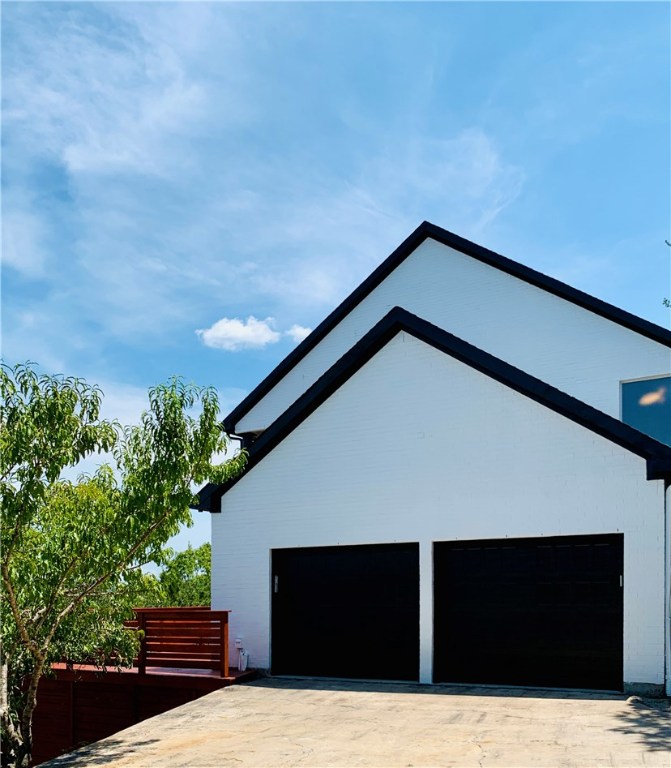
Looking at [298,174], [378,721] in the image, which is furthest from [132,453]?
[298,174]

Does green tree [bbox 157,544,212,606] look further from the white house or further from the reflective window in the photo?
the reflective window

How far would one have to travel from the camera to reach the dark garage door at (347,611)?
14617 millimetres

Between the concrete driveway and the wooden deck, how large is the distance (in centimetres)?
138

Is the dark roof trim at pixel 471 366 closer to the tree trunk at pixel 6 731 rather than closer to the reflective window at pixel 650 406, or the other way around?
the reflective window at pixel 650 406

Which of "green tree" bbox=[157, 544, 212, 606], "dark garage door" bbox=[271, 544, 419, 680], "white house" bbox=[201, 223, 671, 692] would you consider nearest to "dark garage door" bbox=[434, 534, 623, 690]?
"white house" bbox=[201, 223, 671, 692]

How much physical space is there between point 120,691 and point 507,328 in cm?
1068

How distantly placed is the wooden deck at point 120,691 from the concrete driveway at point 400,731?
4.52ft

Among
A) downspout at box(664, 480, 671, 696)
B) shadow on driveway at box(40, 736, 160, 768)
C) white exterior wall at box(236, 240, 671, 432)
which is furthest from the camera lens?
white exterior wall at box(236, 240, 671, 432)

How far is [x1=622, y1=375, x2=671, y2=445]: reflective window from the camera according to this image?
16672 mm

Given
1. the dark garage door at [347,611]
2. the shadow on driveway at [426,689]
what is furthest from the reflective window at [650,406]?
the shadow on driveway at [426,689]

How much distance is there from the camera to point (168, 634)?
15.6 meters

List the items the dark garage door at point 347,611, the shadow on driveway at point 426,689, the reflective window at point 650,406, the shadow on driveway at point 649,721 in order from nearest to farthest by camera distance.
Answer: the shadow on driveway at point 649,721
the shadow on driveway at point 426,689
the dark garage door at point 347,611
the reflective window at point 650,406

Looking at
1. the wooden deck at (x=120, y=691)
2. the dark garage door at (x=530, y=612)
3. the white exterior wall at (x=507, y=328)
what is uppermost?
the white exterior wall at (x=507, y=328)

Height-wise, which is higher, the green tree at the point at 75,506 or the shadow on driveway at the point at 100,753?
the green tree at the point at 75,506
